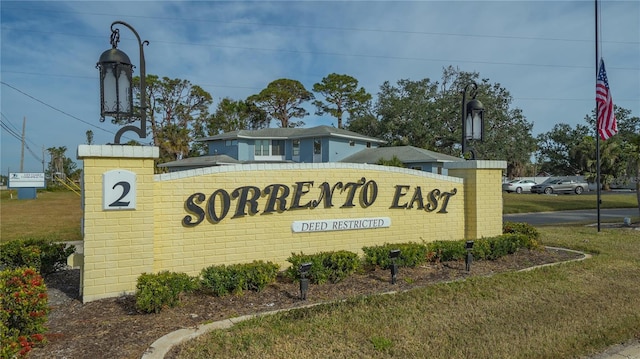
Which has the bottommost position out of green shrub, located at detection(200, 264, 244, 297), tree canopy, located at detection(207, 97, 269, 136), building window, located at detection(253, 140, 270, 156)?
green shrub, located at detection(200, 264, 244, 297)

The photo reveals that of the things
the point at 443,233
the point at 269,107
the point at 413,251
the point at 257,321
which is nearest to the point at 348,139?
the point at 269,107

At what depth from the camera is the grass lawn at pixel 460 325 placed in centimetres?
436

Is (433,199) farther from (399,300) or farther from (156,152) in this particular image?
(156,152)

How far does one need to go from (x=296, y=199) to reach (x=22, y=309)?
476 centimetres

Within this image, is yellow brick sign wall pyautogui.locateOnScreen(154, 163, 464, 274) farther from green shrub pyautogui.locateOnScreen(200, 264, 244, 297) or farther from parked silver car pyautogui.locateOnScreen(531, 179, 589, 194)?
parked silver car pyautogui.locateOnScreen(531, 179, 589, 194)

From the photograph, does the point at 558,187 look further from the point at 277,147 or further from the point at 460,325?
the point at 460,325

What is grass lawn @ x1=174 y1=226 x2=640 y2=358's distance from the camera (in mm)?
4359

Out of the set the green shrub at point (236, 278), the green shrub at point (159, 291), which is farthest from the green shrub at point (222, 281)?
the green shrub at point (159, 291)

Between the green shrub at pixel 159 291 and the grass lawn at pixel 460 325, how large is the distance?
1147 millimetres

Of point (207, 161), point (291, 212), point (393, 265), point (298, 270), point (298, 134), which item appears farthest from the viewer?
point (298, 134)

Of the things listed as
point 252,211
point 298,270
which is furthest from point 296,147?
point 298,270

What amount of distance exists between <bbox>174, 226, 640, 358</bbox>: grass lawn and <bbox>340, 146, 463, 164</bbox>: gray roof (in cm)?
2235

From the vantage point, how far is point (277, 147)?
36625 mm

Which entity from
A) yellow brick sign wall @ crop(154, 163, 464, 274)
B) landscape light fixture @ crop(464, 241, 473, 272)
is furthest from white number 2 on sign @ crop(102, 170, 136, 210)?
landscape light fixture @ crop(464, 241, 473, 272)
